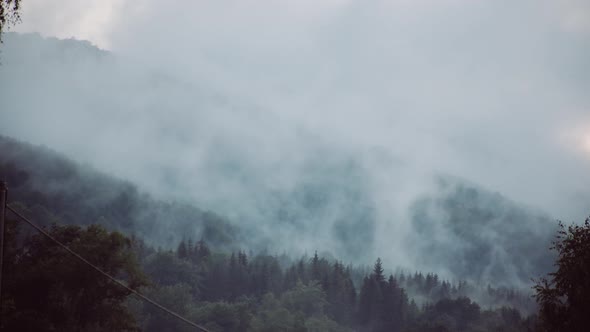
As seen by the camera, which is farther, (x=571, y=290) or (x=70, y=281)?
(x=70, y=281)

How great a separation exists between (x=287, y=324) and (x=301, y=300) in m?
40.9

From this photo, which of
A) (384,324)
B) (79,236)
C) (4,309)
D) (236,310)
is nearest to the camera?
(4,309)

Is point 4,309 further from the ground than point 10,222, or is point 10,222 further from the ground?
point 10,222

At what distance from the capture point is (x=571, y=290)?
33.1 m

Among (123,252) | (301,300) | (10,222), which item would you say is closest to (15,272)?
(10,222)

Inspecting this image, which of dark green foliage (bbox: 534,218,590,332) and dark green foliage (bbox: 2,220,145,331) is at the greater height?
dark green foliage (bbox: 534,218,590,332)

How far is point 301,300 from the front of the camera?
179 m

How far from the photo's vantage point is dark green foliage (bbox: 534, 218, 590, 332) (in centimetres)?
3159

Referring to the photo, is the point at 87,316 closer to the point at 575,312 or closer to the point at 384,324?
the point at 575,312

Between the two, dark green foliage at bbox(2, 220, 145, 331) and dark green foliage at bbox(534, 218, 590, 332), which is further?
dark green foliage at bbox(2, 220, 145, 331)

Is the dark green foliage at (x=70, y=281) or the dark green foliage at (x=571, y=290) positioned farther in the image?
the dark green foliage at (x=70, y=281)

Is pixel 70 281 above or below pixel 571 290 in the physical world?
below

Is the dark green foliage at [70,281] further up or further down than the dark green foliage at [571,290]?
further down

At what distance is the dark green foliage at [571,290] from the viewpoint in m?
31.6
